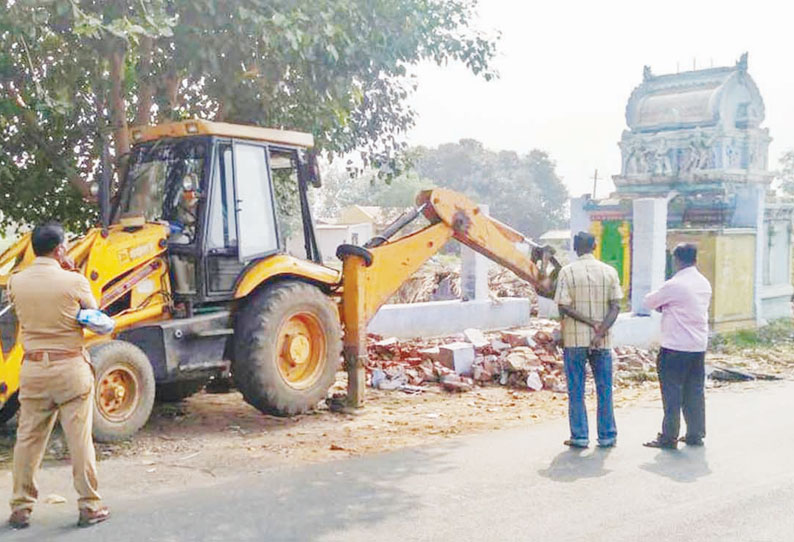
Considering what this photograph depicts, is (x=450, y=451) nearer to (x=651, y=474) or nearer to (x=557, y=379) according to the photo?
(x=651, y=474)

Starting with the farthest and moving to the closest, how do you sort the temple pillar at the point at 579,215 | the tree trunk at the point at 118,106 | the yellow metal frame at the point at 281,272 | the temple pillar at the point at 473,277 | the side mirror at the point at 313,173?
1. the temple pillar at the point at 579,215
2. the temple pillar at the point at 473,277
3. the tree trunk at the point at 118,106
4. the side mirror at the point at 313,173
5. the yellow metal frame at the point at 281,272

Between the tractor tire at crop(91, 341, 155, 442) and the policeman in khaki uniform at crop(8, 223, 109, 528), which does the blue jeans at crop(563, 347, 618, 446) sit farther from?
the policeman in khaki uniform at crop(8, 223, 109, 528)

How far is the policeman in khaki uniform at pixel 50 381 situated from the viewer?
5.58 meters

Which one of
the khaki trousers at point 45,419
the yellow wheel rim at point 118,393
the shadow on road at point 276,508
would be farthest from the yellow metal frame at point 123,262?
the shadow on road at point 276,508

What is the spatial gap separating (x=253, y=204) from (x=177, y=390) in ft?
6.81

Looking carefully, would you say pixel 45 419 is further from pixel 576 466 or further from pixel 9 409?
pixel 576 466

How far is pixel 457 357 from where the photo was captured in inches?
450

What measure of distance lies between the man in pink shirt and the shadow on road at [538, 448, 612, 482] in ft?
2.09

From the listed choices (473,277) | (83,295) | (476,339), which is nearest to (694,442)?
(476,339)

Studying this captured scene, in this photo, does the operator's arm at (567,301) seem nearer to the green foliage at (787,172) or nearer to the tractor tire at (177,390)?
the tractor tire at (177,390)

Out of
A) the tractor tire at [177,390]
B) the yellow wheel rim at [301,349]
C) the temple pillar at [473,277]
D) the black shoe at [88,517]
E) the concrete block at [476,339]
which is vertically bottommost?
the black shoe at [88,517]

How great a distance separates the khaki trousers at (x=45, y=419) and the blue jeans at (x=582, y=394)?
390 cm

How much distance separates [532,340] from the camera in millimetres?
12680

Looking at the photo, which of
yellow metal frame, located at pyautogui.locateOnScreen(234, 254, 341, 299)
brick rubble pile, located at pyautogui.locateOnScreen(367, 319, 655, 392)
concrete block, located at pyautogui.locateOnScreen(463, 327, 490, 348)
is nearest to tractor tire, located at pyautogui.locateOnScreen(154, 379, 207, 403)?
yellow metal frame, located at pyautogui.locateOnScreen(234, 254, 341, 299)
